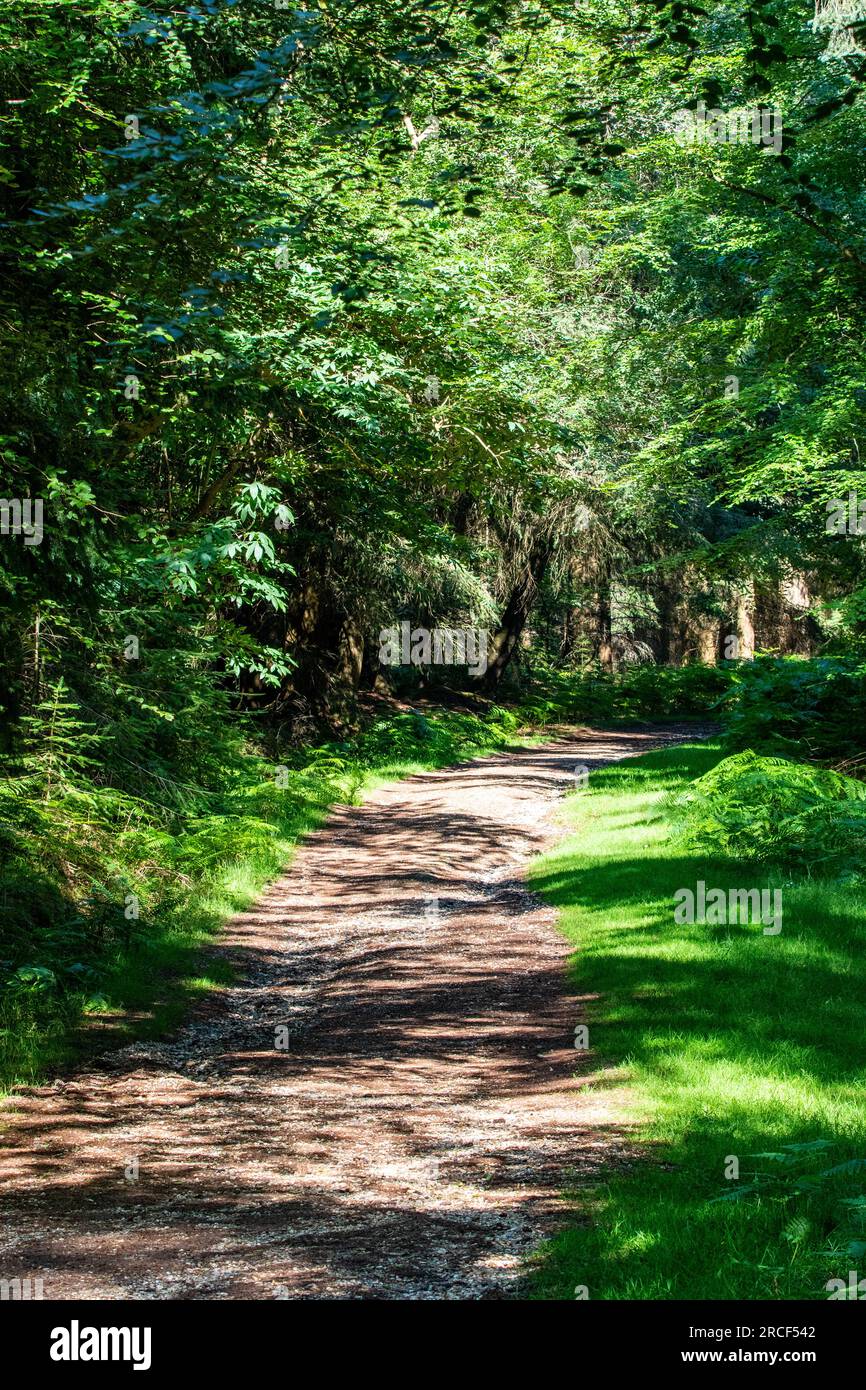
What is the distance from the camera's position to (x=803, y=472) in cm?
1872

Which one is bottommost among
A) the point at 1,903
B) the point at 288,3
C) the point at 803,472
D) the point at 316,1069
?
the point at 316,1069

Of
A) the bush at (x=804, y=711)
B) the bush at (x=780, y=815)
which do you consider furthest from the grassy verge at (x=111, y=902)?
the bush at (x=804, y=711)

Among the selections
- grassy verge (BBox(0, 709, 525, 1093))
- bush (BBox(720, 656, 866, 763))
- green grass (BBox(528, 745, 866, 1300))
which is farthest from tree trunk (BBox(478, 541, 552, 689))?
green grass (BBox(528, 745, 866, 1300))

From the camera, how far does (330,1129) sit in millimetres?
6395

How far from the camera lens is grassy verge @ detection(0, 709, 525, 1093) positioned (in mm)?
8086

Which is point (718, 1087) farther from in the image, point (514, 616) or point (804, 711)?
point (514, 616)

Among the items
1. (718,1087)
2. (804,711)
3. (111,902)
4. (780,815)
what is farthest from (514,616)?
(718,1087)

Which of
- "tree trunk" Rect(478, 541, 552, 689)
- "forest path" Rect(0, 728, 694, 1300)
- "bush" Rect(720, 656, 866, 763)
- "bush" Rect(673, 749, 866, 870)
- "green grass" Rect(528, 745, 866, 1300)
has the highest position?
"tree trunk" Rect(478, 541, 552, 689)

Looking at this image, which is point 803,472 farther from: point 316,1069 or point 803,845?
point 316,1069

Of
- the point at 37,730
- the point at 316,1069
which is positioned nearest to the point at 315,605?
the point at 37,730

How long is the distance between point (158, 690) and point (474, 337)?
21.4 ft

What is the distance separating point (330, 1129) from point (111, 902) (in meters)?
4.40

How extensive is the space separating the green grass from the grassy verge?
3.25 meters

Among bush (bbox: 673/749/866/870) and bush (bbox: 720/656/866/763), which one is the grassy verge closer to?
bush (bbox: 673/749/866/870)
